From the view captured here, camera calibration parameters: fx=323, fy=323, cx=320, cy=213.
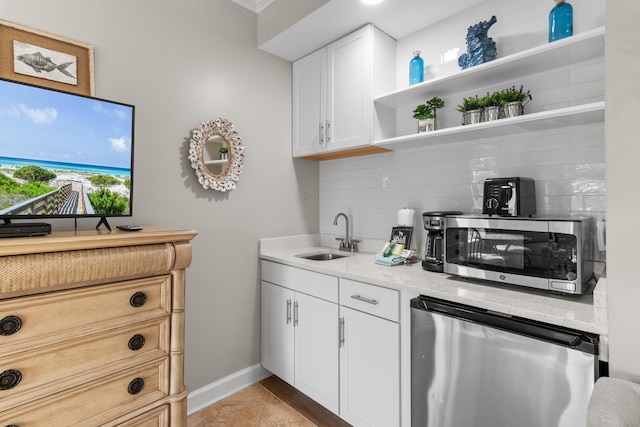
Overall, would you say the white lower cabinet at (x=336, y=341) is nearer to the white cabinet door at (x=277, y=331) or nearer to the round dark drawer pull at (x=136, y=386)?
the white cabinet door at (x=277, y=331)

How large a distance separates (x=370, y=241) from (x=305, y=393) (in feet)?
3.84

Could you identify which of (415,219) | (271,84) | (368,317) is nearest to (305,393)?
(368,317)

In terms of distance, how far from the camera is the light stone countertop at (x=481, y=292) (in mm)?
1100

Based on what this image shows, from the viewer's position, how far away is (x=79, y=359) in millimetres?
1249

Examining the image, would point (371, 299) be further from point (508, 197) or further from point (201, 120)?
point (201, 120)

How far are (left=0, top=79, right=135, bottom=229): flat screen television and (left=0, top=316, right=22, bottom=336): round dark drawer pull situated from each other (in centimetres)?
39

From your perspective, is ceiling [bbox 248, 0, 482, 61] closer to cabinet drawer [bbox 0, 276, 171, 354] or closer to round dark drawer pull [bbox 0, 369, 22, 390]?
cabinet drawer [bbox 0, 276, 171, 354]

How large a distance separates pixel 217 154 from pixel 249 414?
1.73 meters

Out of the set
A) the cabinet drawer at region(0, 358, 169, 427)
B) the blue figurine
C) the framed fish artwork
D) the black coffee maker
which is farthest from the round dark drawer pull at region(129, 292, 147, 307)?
the blue figurine

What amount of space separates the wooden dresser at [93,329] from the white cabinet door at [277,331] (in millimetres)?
848

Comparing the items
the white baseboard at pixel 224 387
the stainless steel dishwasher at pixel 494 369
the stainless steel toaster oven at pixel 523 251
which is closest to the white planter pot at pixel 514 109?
the stainless steel toaster oven at pixel 523 251

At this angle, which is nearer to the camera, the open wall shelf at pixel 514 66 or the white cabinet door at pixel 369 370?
the open wall shelf at pixel 514 66

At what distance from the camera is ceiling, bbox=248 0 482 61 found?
1.98 metres

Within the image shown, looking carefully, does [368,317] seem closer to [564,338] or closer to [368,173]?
[564,338]
